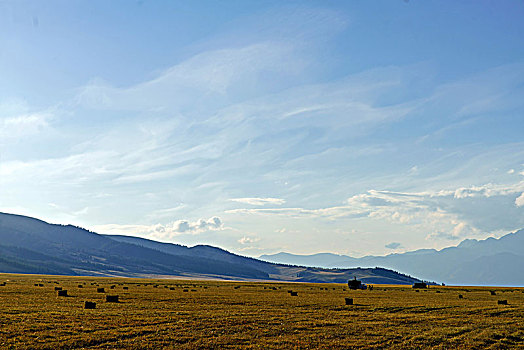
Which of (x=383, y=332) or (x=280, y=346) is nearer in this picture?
(x=280, y=346)

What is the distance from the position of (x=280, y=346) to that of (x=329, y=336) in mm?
4568

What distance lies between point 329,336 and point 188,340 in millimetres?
8378

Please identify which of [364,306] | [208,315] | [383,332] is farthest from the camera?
[364,306]

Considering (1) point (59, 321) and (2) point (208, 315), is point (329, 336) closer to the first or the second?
(2) point (208, 315)

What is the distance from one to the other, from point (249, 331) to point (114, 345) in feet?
27.6

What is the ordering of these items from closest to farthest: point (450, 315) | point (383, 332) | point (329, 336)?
point (329, 336) < point (383, 332) < point (450, 315)

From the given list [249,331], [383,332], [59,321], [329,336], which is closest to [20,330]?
[59,321]

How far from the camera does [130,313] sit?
36281 mm

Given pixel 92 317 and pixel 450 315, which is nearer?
pixel 92 317

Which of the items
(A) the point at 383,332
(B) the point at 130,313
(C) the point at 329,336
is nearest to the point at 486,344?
(A) the point at 383,332

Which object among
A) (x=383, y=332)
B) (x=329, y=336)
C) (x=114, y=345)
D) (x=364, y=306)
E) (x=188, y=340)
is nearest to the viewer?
(x=114, y=345)

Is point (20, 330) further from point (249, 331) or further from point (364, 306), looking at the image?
point (364, 306)

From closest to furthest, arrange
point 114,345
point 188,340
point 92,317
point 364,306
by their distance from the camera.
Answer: point 114,345
point 188,340
point 92,317
point 364,306

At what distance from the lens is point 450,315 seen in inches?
1631
